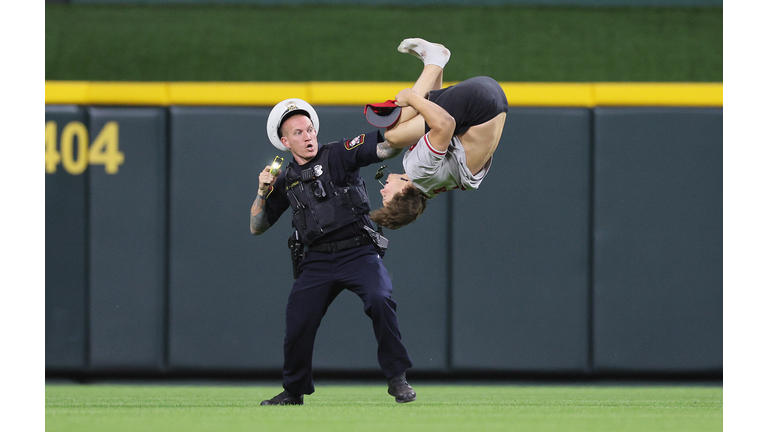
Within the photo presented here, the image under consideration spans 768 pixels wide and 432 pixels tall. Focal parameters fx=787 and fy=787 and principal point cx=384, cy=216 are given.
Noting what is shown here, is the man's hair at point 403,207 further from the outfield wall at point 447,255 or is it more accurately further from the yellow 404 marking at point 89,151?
the yellow 404 marking at point 89,151

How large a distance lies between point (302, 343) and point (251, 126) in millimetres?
1865

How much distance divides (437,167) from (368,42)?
4.15m

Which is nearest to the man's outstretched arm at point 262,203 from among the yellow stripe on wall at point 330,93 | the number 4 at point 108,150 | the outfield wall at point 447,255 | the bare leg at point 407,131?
the bare leg at point 407,131

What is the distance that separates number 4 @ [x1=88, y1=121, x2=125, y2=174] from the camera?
4.93 meters

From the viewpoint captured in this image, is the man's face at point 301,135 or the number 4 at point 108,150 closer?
the man's face at point 301,135

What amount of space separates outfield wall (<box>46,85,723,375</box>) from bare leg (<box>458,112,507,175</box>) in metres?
1.92

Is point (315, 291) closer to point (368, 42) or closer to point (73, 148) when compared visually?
point (73, 148)

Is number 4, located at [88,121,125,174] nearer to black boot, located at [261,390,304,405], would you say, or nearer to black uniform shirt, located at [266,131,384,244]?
black uniform shirt, located at [266,131,384,244]

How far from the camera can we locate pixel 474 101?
2.86m

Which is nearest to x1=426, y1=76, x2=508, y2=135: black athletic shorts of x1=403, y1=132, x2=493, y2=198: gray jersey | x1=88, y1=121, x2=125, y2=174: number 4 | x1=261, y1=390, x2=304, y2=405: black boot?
x1=403, y1=132, x2=493, y2=198: gray jersey

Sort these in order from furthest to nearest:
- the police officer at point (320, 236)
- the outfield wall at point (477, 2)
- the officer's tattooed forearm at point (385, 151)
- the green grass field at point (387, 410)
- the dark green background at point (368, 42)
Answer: the outfield wall at point (477, 2)
the dark green background at point (368, 42)
the police officer at point (320, 236)
the officer's tattooed forearm at point (385, 151)
the green grass field at point (387, 410)

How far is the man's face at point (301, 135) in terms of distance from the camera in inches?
137

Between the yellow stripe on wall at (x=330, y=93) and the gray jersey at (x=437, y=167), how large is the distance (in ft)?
6.33

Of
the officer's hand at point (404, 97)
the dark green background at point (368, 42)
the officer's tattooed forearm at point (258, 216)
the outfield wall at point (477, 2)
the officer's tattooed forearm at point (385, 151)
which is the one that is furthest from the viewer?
the outfield wall at point (477, 2)
